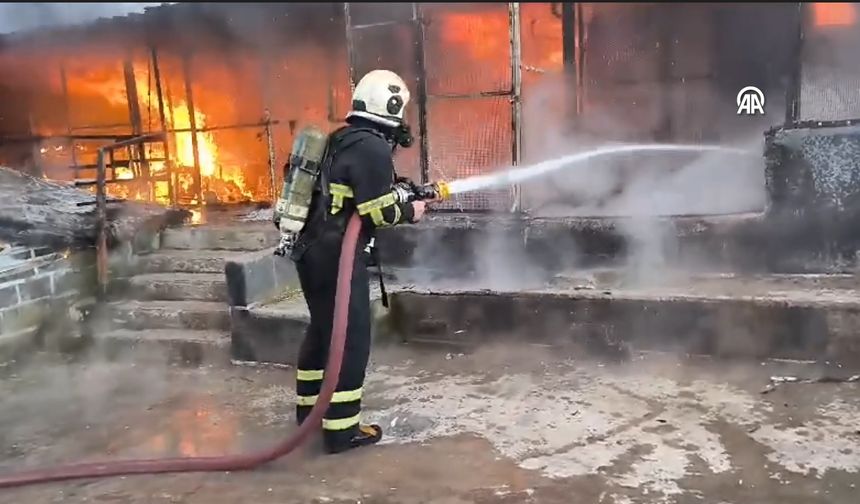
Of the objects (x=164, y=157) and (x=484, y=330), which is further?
(x=164, y=157)

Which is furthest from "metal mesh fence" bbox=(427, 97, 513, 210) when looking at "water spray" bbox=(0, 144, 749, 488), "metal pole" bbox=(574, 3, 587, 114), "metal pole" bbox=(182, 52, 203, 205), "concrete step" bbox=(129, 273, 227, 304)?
"metal pole" bbox=(182, 52, 203, 205)

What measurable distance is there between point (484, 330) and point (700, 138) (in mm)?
4199

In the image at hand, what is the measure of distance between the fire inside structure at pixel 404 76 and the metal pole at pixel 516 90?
0.02 m

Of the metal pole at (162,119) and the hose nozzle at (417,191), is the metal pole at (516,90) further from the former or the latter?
the metal pole at (162,119)

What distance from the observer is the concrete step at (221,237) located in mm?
7410

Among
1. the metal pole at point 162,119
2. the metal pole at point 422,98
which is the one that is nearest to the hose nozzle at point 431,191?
the metal pole at point 422,98

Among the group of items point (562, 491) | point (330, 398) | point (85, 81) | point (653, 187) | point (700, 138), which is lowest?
point (562, 491)

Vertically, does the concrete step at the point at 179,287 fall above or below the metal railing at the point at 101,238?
below

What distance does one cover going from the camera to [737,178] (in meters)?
7.19

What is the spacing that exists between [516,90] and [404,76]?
126 cm

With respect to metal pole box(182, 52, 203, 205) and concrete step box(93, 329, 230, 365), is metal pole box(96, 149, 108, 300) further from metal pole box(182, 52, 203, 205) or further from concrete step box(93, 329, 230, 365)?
metal pole box(182, 52, 203, 205)

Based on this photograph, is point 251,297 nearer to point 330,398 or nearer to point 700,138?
point 330,398

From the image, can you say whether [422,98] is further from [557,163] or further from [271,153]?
[271,153]

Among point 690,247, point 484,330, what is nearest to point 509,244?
point 484,330
